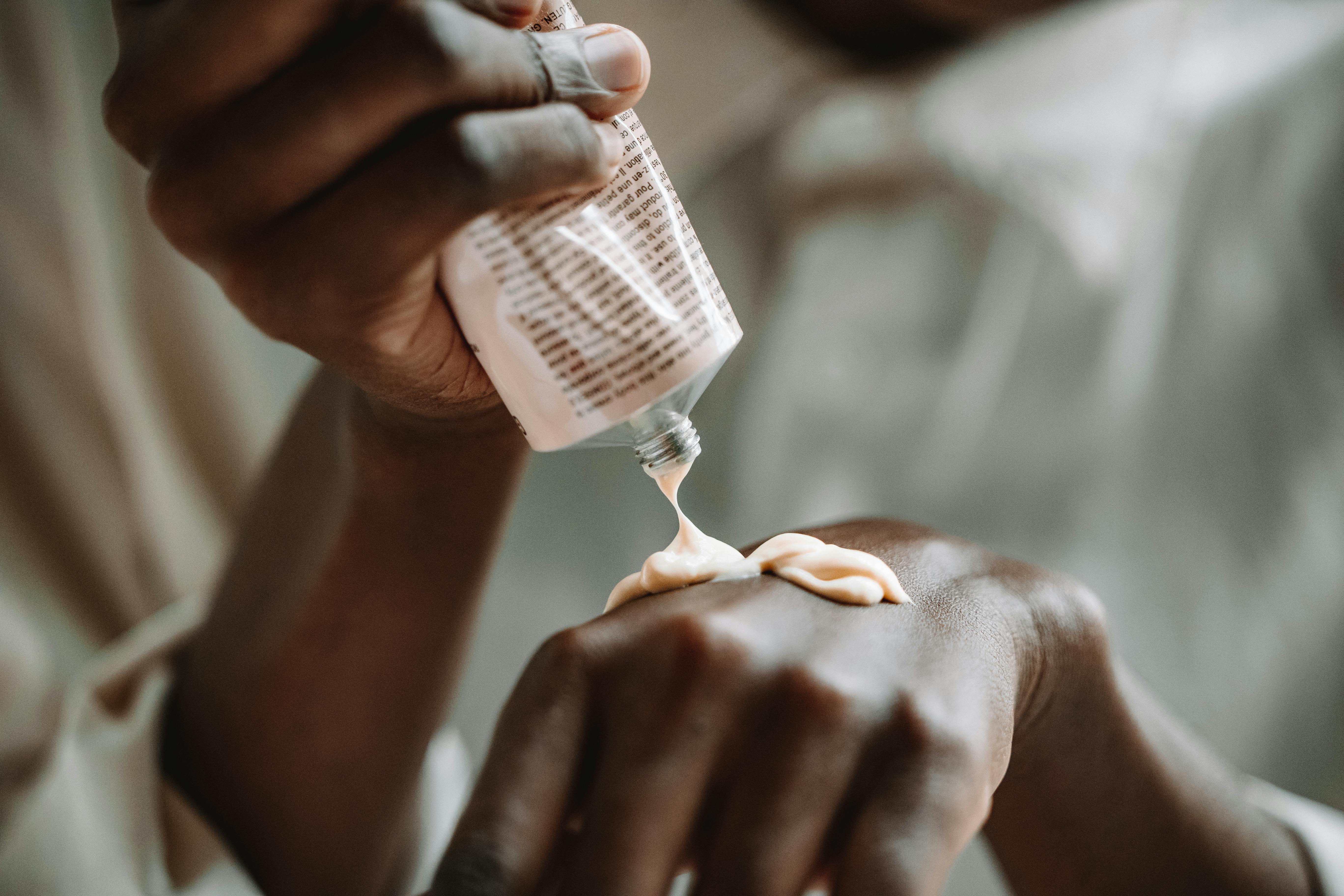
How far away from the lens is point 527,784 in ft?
1.12

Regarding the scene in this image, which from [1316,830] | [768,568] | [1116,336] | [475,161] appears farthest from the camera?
[1116,336]

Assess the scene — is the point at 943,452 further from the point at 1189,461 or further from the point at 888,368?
the point at 1189,461

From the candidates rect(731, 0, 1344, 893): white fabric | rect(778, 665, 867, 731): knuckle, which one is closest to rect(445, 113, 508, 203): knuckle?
rect(778, 665, 867, 731): knuckle

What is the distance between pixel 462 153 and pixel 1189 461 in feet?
3.28

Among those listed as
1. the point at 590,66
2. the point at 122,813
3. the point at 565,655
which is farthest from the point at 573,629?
the point at 122,813

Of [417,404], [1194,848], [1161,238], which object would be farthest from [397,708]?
[1161,238]

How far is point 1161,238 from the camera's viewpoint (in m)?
1.07

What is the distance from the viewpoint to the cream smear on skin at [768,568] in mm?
427

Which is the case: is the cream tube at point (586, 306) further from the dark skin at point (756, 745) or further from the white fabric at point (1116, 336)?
the white fabric at point (1116, 336)

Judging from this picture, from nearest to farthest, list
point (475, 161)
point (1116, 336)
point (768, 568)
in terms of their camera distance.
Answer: point (475, 161), point (768, 568), point (1116, 336)

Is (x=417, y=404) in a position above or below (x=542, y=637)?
A: above

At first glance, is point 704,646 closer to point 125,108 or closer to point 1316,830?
point 125,108

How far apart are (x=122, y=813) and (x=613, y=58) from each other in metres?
0.65

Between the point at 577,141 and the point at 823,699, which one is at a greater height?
the point at 577,141
